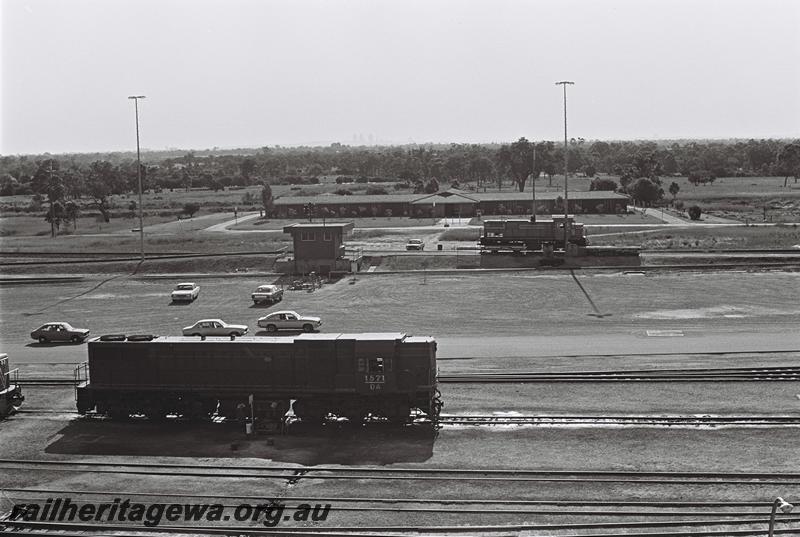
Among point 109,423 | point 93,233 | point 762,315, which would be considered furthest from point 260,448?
point 93,233

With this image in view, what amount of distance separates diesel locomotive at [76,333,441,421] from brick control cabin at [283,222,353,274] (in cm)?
3438

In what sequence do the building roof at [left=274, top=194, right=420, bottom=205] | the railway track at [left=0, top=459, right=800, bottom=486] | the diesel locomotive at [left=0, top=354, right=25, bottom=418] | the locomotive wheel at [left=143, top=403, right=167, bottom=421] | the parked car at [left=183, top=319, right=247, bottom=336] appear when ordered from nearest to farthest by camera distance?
the railway track at [left=0, top=459, right=800, bottom=486], the locomotive wheel at [left=143, top=403, right=167, bottom=421], the diesel locomotive at [left=0, top=354, right=25, bottom=418], the parked car at [left=183, top=319, right=247, bottom=336], the building roof at [left=274, top=194, right=420, bottom=205]

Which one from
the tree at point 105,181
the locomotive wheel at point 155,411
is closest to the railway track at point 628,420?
the locomotive wheel at point 155,411

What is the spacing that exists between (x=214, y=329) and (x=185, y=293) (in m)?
13.6

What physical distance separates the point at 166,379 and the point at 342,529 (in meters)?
13.2

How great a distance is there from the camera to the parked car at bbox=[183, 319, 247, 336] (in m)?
47.5

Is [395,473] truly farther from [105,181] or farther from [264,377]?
[105,181]

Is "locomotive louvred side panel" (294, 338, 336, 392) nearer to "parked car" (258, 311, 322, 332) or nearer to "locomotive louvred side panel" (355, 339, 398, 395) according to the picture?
"locomotive louvred side panel" (355, 339, 398, 395)

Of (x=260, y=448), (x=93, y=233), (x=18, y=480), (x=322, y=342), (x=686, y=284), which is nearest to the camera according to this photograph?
(x=18, y=480)

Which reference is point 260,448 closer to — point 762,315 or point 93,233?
point 762,315

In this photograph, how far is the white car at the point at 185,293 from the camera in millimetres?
60406

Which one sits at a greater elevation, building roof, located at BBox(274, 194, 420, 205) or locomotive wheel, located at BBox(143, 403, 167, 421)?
building roof, located at BBox(274, 194, 420, 205)

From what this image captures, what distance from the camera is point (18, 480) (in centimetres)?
2822

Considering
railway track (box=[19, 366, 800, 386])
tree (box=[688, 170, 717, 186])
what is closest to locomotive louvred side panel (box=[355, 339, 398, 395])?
railway track (box=[19, 366, 800, 386])
